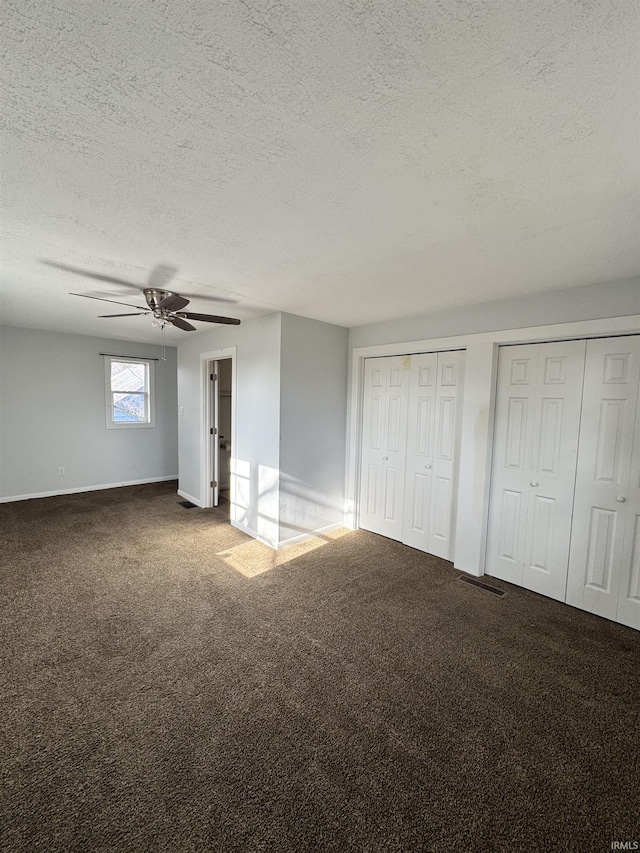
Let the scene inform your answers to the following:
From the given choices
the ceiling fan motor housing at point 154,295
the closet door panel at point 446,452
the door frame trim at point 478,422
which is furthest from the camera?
the closet door panel at point 446,452

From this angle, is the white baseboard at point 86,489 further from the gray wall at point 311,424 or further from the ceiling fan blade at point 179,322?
the ceiling fan blade at point 179,322

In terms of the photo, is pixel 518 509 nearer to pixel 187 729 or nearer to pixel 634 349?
pixel 634 349

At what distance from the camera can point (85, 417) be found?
5.56 metres

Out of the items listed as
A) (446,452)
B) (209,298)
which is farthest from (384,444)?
(209,298)

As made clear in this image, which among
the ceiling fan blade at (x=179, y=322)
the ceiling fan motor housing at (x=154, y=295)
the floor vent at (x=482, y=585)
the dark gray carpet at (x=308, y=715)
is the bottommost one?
the floor vent at (x=482, y=585)

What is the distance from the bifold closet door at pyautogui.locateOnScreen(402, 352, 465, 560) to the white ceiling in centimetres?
129

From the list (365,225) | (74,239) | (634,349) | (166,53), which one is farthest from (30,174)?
(634,349)

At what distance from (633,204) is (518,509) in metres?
2.25

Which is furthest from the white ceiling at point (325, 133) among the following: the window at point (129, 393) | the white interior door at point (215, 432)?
the window at point (129, 393)

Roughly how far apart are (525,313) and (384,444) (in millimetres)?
1837

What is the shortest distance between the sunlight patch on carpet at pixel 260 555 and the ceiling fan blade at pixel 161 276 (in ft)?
8.24

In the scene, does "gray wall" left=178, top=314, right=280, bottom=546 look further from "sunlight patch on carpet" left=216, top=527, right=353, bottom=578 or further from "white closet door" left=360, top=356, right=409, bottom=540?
"white closet door" left=360, top=356, right=409, bottom=540

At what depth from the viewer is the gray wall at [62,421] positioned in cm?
493

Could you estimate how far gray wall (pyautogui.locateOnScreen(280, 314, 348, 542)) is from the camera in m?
3.61
